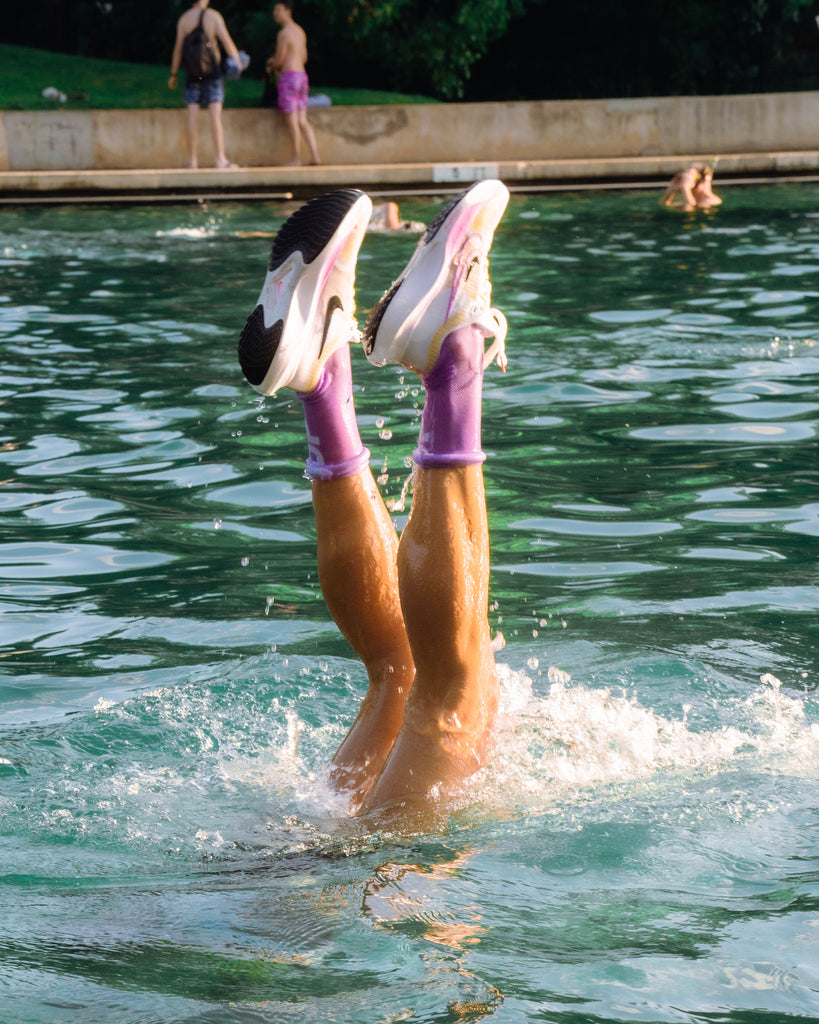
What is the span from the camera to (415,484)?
10.8 feet

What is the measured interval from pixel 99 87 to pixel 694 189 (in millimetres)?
10760

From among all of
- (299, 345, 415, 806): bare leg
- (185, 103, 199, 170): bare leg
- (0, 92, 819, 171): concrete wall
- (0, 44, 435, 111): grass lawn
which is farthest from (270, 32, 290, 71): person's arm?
(299, 345, 415, 806): bare leg

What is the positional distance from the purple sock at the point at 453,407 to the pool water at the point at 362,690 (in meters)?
0.69

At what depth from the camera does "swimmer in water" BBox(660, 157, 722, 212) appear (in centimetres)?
1547

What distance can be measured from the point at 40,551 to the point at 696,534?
8.56 ft

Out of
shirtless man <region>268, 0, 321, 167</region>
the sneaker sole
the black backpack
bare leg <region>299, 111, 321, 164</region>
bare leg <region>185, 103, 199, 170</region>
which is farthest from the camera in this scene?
bare leg <region>299, 111, 321, 164</region>

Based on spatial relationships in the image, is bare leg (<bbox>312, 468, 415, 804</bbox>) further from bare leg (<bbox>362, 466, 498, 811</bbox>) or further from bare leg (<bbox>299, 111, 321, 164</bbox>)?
bare leg (<bbox>299, 111, 321, 164</bbox>)

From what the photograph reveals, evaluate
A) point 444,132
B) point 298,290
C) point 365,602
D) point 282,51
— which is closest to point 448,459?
point 365,602

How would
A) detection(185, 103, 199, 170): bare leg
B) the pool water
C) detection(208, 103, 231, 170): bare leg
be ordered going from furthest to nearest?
detection(208, 103, 231, 170): bare leg → detection(185, 103, 199, 170): bare leg → the pool water

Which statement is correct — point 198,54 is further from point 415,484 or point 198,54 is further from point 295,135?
point 415,484

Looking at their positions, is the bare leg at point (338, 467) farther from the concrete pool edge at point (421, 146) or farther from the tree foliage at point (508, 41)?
the tree foliage at point (508, 41)

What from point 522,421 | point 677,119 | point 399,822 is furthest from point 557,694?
point 677,119

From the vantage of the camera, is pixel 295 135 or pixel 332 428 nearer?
pixel 332 428

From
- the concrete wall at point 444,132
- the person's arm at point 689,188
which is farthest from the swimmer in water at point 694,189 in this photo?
the concrete wall at point 444,132
